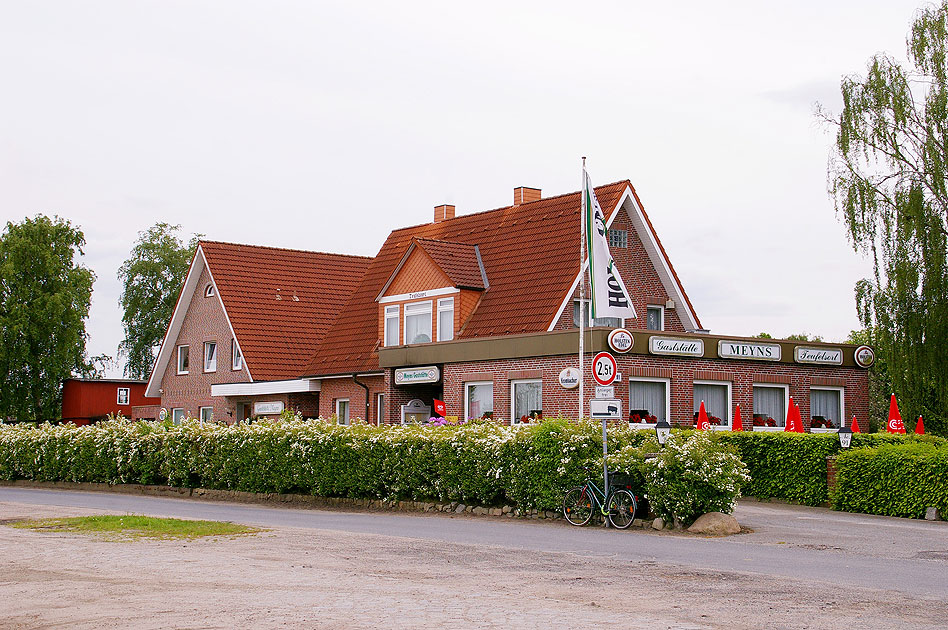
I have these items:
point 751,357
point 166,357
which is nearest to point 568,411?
point 751,357

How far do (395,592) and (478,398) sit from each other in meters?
22.3

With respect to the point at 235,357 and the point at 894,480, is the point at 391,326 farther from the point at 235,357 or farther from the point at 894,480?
the point at 894,480

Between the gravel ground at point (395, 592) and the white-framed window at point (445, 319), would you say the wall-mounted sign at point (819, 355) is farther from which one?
the gravel ground at point (395, 592)

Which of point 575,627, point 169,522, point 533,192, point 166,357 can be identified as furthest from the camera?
point 166,357

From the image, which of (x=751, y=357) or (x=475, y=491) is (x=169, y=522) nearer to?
(x=475, y=491)

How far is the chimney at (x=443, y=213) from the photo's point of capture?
45469 mm

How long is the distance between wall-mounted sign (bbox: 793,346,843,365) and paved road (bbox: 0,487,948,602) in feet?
28.1

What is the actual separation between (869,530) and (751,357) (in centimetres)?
1258

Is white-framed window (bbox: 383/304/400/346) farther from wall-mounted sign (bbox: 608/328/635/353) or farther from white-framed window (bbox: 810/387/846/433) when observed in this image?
white-framed window (bbox: 810/387/846/433)

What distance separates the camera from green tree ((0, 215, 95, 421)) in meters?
64.6

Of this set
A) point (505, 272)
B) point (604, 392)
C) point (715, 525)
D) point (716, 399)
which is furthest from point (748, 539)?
point (505, 272)

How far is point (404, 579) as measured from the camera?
12422 mm

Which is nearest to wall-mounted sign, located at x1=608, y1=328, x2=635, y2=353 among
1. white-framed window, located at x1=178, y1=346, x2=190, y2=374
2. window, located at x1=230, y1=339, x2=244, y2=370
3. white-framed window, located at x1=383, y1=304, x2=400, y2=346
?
white-framed window, located at x1=383, y1=304, x2=400, y2=346

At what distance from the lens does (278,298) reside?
47500mm
